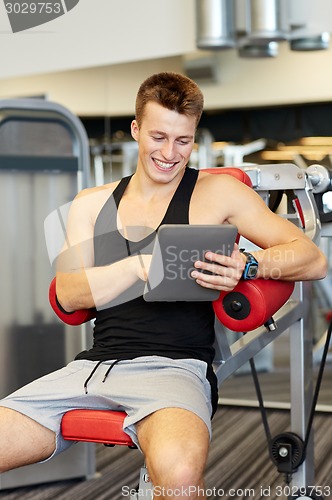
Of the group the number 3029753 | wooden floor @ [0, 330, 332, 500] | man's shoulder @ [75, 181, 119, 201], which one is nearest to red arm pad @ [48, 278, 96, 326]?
man's shoulder @ [75, 181, 119, 201]

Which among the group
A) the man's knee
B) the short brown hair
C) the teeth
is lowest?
the man's knee

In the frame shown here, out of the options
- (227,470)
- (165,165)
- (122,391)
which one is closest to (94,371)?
(122,391)

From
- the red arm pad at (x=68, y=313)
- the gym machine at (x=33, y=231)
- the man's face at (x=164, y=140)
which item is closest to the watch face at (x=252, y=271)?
the man's face at (x=164, y=140)

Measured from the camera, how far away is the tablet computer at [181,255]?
67.5 inches

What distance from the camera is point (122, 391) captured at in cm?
187

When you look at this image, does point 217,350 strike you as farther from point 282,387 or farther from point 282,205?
point 282,387

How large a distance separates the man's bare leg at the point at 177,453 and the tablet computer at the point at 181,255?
0.89ft

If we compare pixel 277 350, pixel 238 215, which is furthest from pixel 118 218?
pixel 277 350

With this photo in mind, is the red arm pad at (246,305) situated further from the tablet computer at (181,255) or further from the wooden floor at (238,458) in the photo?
the wooden floor at (238,458)

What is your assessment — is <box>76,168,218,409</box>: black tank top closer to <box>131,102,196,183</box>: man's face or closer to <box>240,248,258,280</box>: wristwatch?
<box>131,102,196,183</box>: man's face

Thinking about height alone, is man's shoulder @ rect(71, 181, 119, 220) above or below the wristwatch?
above

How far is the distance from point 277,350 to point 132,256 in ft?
8.76

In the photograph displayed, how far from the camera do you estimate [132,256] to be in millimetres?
1940

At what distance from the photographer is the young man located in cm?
184
